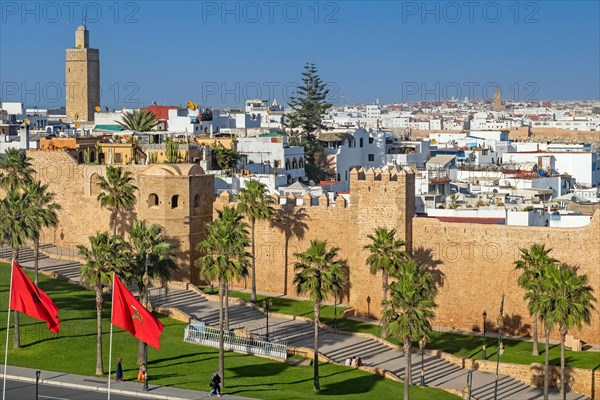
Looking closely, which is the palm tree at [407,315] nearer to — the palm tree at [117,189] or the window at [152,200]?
the window at [152,200]

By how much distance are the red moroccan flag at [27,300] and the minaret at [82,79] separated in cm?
6864

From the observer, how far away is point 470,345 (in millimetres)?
41000

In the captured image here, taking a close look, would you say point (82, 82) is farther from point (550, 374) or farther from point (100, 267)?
point (550, 374)

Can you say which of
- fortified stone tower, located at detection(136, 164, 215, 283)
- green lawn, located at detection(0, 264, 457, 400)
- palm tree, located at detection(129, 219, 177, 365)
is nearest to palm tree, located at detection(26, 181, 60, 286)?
green lawn, located at detection(0, 264, 457, 400)

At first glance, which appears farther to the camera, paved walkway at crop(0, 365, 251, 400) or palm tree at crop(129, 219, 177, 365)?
palm tree at crop(129, 219, 177, 365)

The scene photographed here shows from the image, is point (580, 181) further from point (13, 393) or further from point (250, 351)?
point (13, 393)

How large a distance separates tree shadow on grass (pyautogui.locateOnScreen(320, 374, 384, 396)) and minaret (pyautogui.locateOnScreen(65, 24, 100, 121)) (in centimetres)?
6741

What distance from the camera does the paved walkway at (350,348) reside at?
123ft

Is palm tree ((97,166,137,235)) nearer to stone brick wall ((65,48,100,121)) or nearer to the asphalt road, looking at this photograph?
the asphalt road

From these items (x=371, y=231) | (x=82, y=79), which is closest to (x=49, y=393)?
(x=371, y=231)

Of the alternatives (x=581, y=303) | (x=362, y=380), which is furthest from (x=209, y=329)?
(x=581, y=303)

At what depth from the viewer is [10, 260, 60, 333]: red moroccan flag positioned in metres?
32.4

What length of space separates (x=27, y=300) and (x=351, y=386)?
1012 cm

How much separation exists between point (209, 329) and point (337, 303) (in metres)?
7.38
